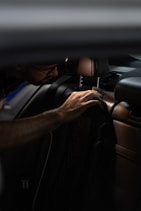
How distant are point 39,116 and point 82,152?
298 mm

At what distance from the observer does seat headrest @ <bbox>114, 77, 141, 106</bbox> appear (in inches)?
54.7

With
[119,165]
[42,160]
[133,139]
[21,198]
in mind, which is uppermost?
[133,139]

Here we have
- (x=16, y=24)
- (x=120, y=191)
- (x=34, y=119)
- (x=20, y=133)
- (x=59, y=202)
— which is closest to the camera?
(x=16, y=24)

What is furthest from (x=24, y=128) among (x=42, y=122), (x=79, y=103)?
(x=79, y=103)

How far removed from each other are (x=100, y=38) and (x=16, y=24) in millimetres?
91

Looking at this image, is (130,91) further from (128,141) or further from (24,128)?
(24,128)

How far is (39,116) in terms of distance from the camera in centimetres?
148

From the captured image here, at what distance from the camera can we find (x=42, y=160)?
6.11 ft

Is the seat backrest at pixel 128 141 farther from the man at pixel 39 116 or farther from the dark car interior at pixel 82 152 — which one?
the man at pixel 39 116

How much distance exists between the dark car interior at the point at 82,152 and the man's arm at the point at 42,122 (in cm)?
6

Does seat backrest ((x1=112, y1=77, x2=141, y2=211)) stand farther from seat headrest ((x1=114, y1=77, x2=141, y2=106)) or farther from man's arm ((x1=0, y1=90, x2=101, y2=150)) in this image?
man's arm ((x1=0, y1=90, x2=101, y2=150))

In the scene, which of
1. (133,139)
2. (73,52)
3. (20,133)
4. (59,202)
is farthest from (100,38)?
(59,202)

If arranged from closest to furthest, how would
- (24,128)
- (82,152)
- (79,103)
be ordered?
(24,128) < (79,103) < (82,152)

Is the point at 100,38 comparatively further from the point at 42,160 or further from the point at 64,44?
the point at 42,160
